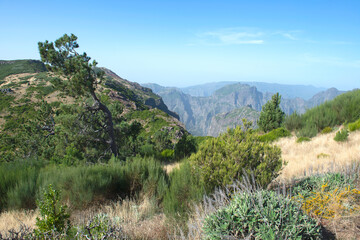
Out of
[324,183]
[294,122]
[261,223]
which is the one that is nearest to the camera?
[261,223]

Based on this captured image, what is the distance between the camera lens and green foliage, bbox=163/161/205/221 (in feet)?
9.90

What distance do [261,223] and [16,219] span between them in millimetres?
3699

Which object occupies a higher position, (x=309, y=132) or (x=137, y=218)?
(x=309, y=132)

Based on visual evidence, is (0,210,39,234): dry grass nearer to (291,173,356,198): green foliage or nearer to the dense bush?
the dense bush

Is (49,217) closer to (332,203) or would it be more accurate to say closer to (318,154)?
(332,203)

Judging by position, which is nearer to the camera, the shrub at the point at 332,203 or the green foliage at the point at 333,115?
the shrub at the point at 332,203

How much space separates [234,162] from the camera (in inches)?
139

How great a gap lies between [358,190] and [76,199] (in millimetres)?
4320

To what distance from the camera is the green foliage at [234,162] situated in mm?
3312

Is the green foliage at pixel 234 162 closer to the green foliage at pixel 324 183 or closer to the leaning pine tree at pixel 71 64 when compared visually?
the green foliage at pixel 324 183

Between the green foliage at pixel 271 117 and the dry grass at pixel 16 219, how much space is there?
1553 cm

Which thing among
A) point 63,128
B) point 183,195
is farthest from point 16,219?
point 63,128

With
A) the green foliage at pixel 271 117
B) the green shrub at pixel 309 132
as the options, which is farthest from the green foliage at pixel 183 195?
the green foliage at pixel 271 117

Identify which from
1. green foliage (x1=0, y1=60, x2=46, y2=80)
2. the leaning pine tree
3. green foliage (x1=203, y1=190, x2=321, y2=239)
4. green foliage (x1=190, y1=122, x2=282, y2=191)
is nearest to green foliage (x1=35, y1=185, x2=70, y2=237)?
green foliage (x1=203, y1=190, x2=321, y2=239)
